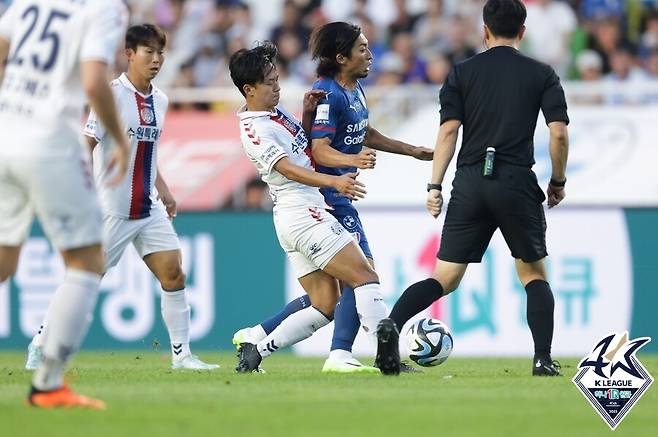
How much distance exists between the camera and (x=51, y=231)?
6.90 meters

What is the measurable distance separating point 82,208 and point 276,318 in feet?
10.7

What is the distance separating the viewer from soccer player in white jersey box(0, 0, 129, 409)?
6.85 m

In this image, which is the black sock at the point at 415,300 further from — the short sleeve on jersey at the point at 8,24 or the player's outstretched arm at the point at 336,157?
the short sleeve on jersey at the point at 8,24

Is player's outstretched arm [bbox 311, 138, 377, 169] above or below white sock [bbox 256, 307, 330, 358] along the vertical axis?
above

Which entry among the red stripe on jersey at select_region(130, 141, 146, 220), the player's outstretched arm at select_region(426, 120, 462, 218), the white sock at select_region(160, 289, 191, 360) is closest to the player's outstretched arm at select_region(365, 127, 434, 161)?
the player's outstretched arm at select_region(426, 120, 462, 218)

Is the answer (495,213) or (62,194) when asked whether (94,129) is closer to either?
(495,213)

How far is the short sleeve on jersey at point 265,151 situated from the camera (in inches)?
363

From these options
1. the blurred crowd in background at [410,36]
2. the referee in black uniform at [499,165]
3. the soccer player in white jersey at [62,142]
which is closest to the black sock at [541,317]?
the referee in black uniform at [499,165]

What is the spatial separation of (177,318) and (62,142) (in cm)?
361

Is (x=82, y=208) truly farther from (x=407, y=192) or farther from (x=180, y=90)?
(x=180, y=90)

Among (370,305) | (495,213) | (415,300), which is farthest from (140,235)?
(495,213)

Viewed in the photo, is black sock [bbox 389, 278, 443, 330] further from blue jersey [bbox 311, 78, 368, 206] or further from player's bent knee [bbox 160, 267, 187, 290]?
player's bent knee [bbox 160, 267, 187, 290]

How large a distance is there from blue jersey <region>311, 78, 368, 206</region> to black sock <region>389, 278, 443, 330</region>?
0.99 meters

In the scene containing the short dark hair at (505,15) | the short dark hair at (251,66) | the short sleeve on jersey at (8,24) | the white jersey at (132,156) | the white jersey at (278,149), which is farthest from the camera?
the white jersey at (132,156)
